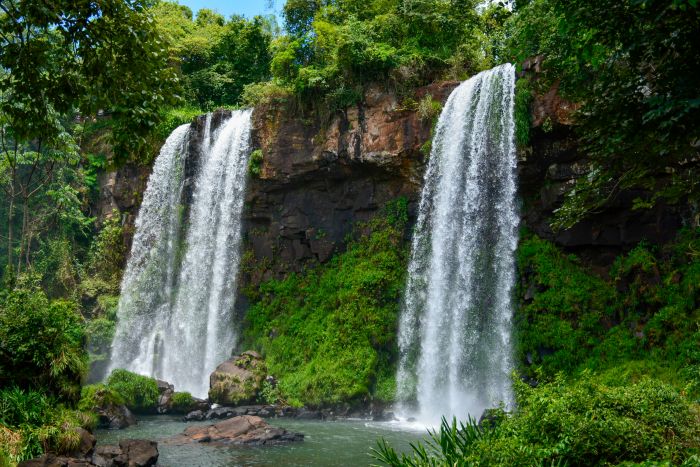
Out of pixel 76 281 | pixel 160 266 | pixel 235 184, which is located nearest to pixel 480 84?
pixel 235 184

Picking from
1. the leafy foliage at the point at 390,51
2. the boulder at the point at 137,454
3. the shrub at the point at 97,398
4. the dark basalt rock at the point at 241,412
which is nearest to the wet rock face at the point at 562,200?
the leafy foliage at the point at 390,51

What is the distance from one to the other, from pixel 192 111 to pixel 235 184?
7.54 m

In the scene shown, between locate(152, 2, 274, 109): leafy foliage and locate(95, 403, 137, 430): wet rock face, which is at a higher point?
locate(152, 2, 274, 109): leafy foliage

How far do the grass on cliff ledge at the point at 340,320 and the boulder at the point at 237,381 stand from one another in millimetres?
930

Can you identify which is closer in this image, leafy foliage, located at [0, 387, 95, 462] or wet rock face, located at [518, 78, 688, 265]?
leafy foliage, located at [0, 387, 95, 462]

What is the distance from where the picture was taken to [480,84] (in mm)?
18469

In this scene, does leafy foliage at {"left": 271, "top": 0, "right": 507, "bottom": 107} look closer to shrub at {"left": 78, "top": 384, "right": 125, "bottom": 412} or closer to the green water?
the green water

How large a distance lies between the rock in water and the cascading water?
14.9ft

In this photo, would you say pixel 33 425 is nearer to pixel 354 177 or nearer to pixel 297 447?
pixel 297 447

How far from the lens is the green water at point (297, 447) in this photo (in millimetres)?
11516

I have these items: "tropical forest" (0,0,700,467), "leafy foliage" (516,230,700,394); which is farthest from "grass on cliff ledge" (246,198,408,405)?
"leafy foliage" (516,230,700,394)

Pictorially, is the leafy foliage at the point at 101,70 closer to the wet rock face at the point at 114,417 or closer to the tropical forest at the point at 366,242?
the tropical forest at the point at 366,242

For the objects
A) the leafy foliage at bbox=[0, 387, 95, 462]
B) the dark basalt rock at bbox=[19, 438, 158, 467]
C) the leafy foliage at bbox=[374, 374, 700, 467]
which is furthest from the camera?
the dark basalt rock at bbox=[19, 438, 158, 467]

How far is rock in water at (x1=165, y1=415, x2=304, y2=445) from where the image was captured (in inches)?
519
